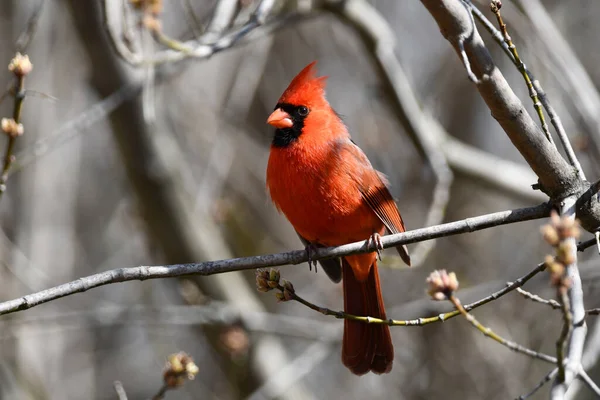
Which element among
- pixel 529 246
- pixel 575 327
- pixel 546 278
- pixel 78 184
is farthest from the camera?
pixel 78 184

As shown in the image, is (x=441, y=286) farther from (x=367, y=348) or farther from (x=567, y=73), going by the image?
(x=567, y=73)

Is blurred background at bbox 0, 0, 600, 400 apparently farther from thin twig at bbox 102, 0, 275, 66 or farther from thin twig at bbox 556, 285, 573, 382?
thin twig at bbox 556, 285, 573, 382

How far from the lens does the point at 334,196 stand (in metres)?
3.10

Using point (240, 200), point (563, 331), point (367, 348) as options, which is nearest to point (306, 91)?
point (367, 348)

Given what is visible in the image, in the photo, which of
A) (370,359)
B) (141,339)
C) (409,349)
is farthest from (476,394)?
(141,339)

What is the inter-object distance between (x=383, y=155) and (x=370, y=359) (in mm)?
2356

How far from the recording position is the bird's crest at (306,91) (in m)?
3.48

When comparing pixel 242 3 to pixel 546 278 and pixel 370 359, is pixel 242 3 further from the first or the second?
pixel 546 278

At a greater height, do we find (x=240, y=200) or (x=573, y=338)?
(x=573, y=338)

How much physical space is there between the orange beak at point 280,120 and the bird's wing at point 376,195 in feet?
0.87

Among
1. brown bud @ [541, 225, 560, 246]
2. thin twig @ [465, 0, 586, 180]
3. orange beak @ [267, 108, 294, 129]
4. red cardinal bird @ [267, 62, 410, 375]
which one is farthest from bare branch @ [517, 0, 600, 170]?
brown bud @ [541, 225, 560, 246]

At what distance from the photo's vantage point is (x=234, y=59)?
→ 5.71 metres

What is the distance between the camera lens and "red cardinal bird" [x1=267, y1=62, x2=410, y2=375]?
3.11m

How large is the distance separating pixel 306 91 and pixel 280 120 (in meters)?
0.22
